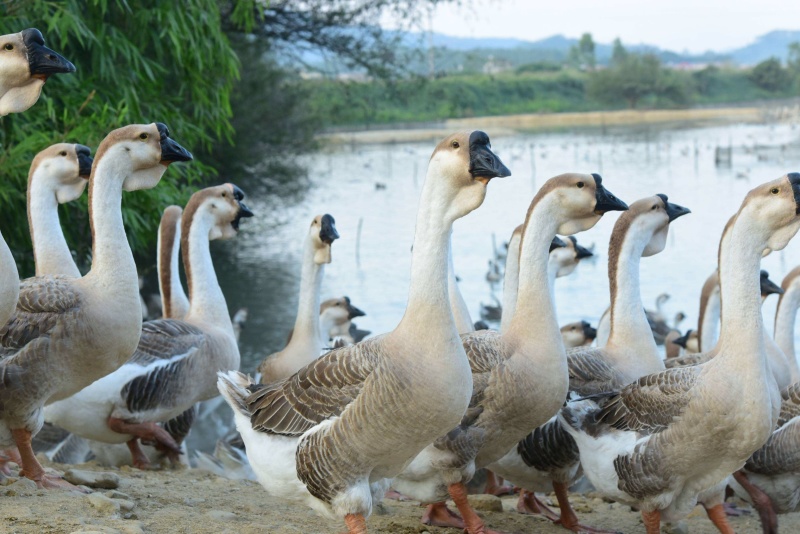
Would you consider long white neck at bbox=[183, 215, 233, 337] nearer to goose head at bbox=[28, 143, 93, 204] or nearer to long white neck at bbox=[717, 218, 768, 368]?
goose head at bbox=[28, 143, 93, 204]

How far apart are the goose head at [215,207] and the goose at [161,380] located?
33 cm

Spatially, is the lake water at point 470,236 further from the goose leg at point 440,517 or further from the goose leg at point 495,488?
the goose leg at point 440,517

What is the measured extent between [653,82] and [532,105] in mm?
12284

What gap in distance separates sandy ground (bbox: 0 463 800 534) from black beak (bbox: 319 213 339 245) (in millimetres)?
1938

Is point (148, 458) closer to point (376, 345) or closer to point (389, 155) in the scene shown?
point (376, 345)

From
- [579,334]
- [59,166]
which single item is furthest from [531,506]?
[59,166]

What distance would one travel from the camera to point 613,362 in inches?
274

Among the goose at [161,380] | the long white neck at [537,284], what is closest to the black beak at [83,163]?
the goose at [161,380]

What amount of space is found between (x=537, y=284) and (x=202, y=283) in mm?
3248

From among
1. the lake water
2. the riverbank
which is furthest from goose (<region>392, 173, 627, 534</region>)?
the riverbank

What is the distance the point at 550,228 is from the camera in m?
6.31

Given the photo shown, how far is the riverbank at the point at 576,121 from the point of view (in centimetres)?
6209

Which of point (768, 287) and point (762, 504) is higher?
point (768, 287)

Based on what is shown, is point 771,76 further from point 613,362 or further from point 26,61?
point 26,61
